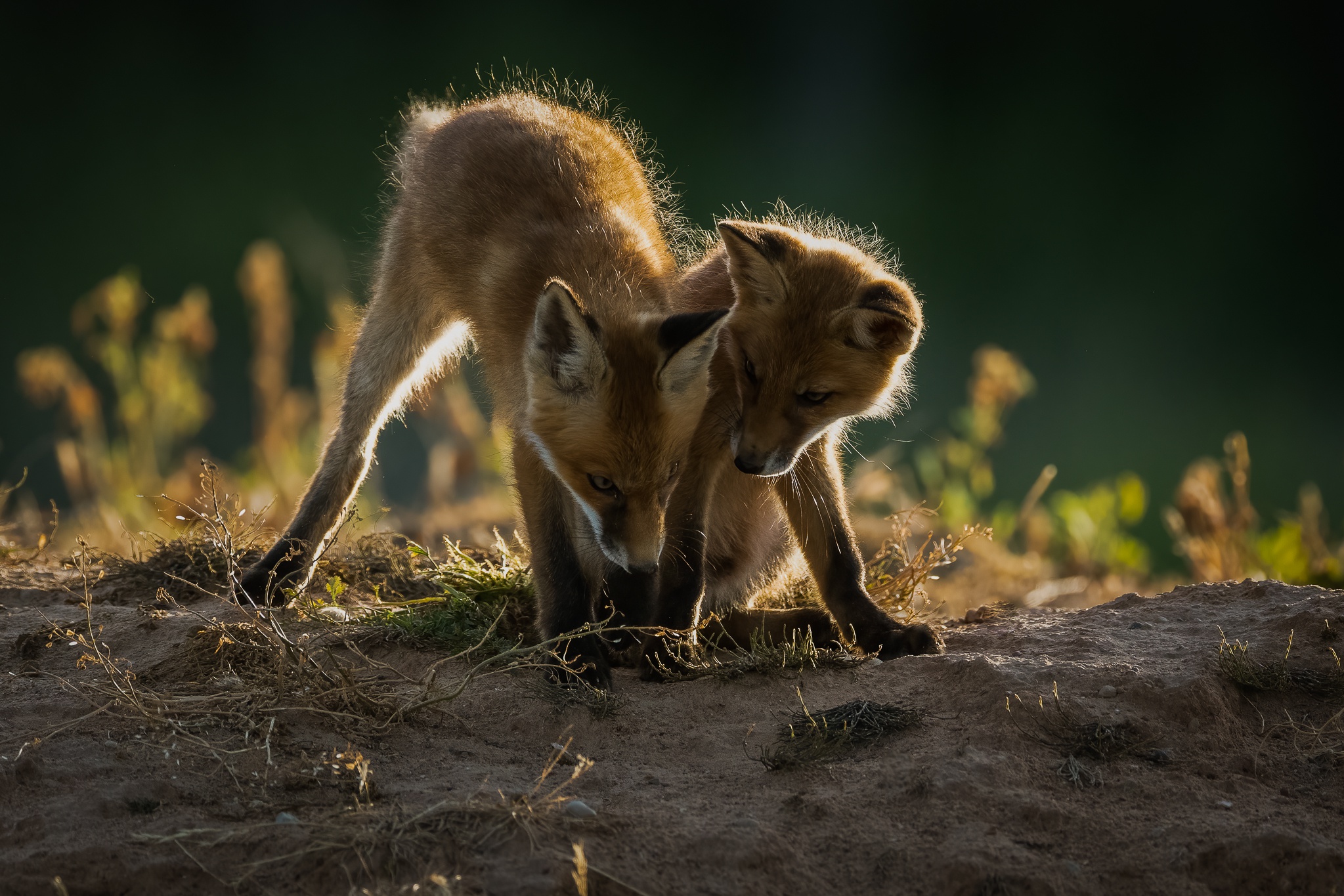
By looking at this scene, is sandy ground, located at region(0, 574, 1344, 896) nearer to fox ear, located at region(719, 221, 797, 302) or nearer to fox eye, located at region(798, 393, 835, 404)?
fox eye, located at region(798, 393, 835, 404)

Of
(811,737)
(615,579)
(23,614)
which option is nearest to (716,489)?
(615,579)

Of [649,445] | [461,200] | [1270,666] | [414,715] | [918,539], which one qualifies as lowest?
[918,539]

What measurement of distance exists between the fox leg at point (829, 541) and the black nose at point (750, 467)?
0.93 feet

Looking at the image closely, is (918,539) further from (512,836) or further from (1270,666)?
(512,836)

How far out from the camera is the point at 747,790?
237 centimetres

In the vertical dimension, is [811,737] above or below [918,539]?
above

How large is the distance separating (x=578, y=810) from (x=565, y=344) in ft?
4.65

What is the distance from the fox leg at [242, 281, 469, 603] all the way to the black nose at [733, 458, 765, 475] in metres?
1.55

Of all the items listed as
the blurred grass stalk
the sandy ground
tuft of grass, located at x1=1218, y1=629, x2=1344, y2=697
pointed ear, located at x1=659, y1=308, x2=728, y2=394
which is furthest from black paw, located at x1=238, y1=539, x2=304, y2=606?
tuft of grass, located at x1=1218, y1=629, x2=1344, y2=697

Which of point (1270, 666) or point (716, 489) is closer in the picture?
point (1270, 666)

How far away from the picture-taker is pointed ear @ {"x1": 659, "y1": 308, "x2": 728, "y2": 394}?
9.66 ft

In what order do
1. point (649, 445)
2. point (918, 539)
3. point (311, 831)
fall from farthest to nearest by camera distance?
point (918, 539) < point (649, 445) < point (311, 831)

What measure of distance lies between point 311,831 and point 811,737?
1191 mm

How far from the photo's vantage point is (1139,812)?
225 cm
